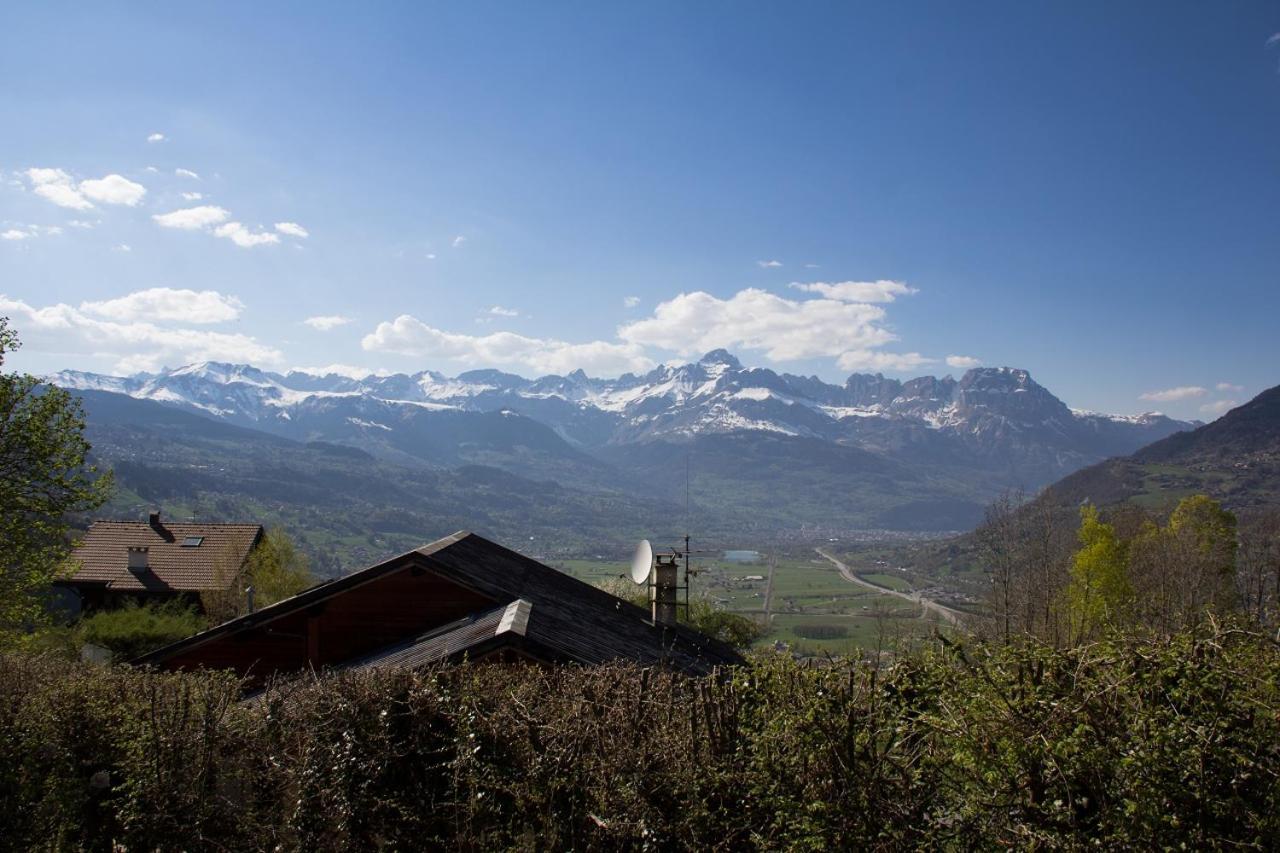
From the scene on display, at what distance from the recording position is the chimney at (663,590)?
21.3m

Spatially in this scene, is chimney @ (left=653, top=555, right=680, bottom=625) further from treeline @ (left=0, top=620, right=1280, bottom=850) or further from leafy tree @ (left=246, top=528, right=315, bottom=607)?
leafy tree @ (left=246, top=528, right=315, bottom=607)

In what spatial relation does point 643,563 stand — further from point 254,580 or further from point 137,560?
point 137,560

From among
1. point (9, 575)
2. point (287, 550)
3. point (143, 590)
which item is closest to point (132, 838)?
point (9, 575)

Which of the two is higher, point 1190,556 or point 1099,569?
point 1190,556

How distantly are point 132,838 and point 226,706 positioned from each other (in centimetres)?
118

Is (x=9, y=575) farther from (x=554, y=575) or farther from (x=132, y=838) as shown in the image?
(x=132, y=838)

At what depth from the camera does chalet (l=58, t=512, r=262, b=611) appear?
40844mm

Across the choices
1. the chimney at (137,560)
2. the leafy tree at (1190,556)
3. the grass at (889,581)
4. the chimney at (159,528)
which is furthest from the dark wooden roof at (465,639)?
the grass at (889,581)

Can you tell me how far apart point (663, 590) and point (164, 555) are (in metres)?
35.3

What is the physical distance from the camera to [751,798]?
5500 mm

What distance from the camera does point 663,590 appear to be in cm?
2131

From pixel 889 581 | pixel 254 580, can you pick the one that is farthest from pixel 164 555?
pixel 889 581

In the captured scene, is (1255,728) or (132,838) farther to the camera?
(132,838)

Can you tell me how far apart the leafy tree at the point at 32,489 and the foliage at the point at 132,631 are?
7038 mm
